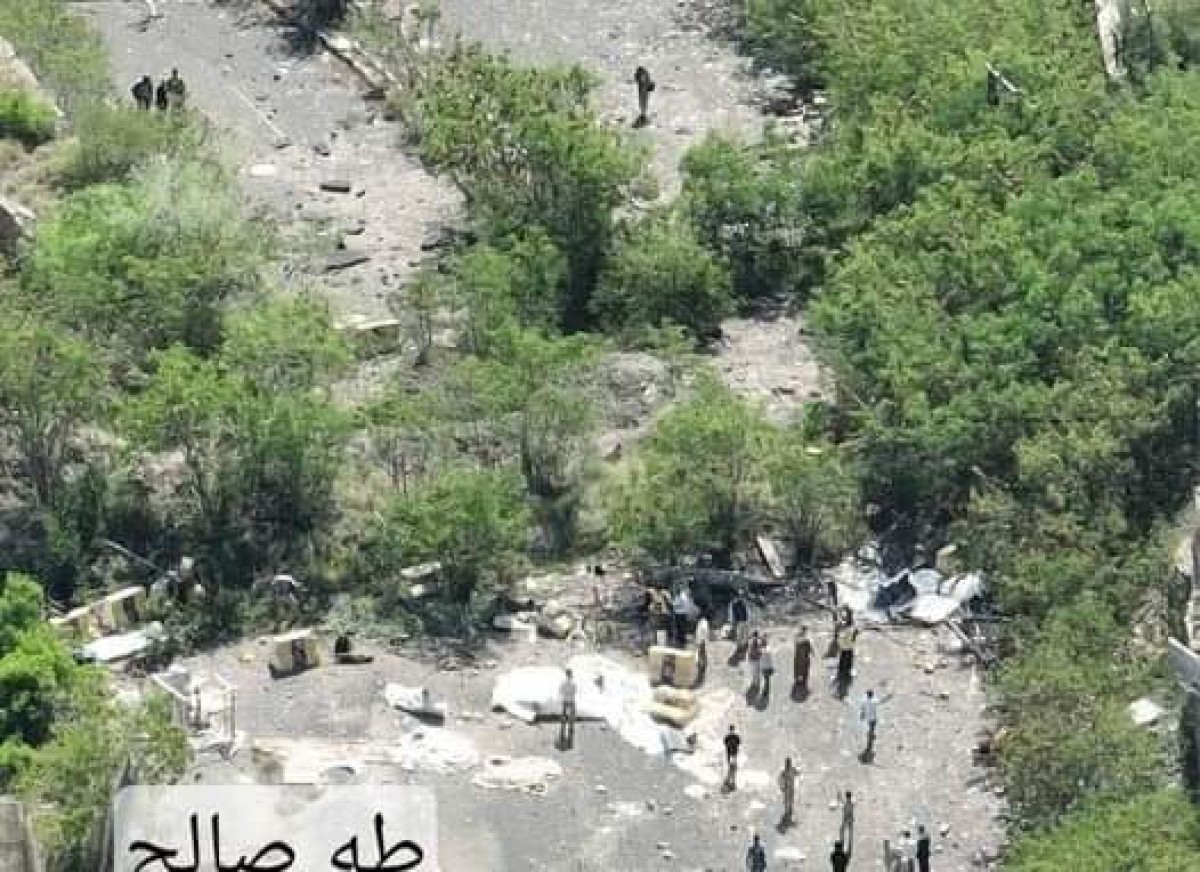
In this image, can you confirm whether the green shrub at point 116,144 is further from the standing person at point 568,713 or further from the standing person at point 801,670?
the standing person at point 801,670

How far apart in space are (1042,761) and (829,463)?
638 cm

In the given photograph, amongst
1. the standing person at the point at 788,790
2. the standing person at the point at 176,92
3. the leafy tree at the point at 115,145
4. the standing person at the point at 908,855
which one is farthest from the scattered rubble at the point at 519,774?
the standing person at the point at 176,92

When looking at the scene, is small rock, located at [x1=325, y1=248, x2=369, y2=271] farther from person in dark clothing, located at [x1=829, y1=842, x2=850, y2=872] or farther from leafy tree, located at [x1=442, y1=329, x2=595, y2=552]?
person in dark clothing, located at [x1=829, y1=842, x2=850, y2=872]

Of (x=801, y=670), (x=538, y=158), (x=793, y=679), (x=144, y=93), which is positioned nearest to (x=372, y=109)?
(x=144, y=93)

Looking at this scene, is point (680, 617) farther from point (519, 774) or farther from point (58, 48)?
point (58, 48)

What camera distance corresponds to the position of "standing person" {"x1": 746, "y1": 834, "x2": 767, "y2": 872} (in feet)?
97.9

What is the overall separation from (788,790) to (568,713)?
2.72 metres

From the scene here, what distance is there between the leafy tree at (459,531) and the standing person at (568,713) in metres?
2.31

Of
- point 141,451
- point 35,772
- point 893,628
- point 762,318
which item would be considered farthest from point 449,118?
point 35,772

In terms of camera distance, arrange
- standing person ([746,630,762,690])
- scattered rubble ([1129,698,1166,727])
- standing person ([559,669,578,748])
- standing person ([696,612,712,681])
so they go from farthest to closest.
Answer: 1. standing person ([696,612,712,681])
2. standing person ([746,630,762,690])
3. standing person ([559,669,578,748])
4. scattered rubble ([1129,698,1166,727])

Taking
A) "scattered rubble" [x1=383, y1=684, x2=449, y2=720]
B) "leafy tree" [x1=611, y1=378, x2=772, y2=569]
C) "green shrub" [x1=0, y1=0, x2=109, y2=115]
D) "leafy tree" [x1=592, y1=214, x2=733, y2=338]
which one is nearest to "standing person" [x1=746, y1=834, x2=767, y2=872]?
"scattered rubble" [x1=383, y1=684, x2=449, y2=720]

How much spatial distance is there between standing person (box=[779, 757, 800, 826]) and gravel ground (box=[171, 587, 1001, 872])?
119 mm

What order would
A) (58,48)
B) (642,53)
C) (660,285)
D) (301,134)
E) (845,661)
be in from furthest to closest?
(642,53) → (301,134) → (58,48) → (660,285) → (845,661)

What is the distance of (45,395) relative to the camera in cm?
3506
